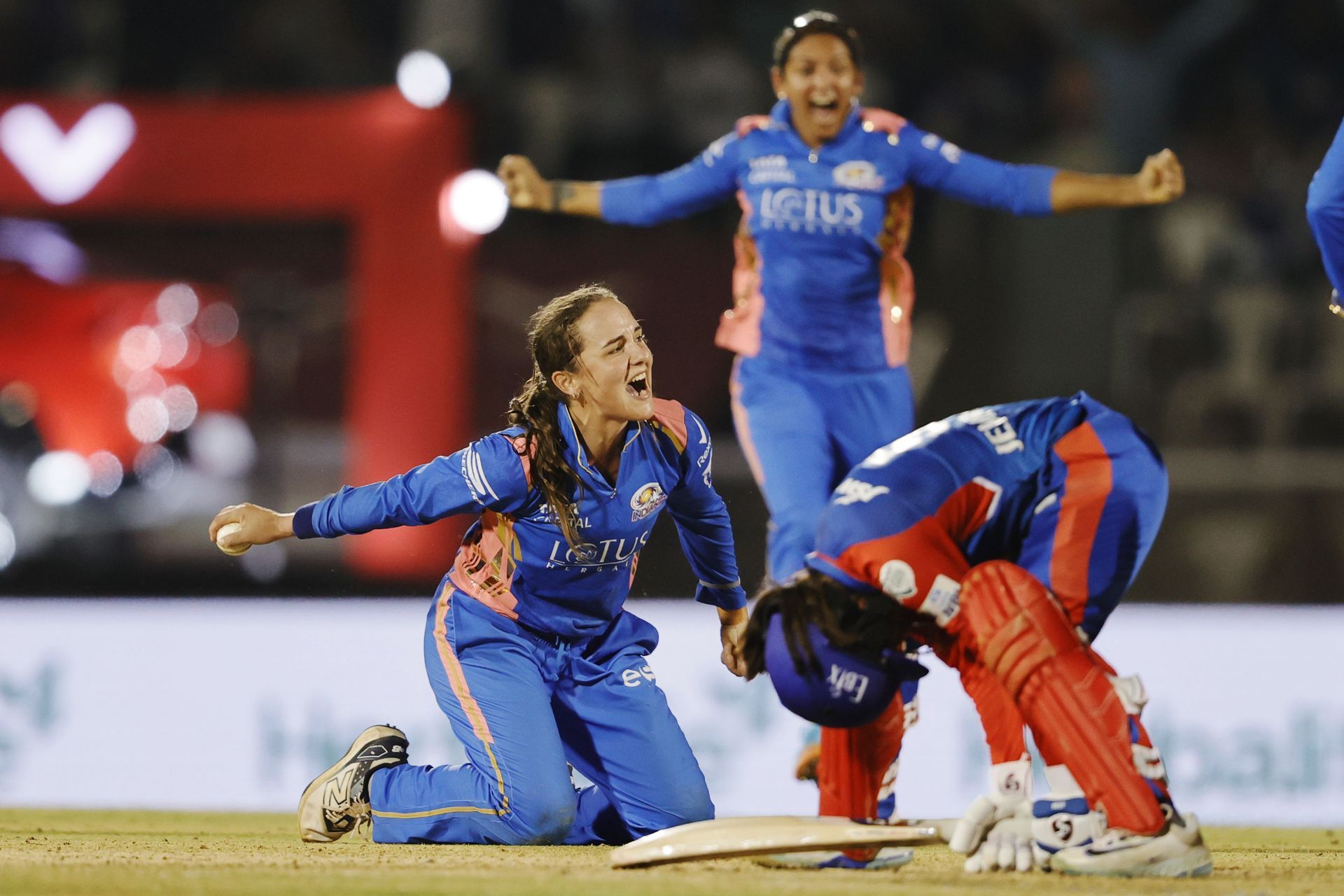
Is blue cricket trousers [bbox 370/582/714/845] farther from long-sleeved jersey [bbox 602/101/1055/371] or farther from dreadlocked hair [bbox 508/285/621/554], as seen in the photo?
long-sleeved jersey [bbox 602/101/1055/371]

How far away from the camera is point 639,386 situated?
406 centimetres

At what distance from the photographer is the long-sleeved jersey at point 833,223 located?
4977 millimetres

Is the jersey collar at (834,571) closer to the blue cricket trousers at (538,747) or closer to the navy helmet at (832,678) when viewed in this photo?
the navy helmet at (832,678)

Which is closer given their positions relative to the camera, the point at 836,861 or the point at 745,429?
the point at 836,861

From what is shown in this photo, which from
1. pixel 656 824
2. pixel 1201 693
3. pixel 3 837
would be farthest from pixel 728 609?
pixel 1201 693

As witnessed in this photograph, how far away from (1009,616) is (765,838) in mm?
689

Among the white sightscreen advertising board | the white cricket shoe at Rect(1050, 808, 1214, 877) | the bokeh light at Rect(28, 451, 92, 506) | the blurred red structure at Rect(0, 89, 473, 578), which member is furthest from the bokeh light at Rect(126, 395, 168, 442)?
the white cricket shoe at Rect(1050, 808, 1214, 877)

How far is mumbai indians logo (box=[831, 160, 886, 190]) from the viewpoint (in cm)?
497

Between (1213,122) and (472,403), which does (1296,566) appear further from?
(472,403)

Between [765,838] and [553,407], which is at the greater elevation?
[553,407]

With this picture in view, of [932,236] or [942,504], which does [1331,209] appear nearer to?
[942,504]

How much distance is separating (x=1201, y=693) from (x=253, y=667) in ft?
11.3

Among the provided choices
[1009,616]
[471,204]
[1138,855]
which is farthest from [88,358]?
[1138,855]

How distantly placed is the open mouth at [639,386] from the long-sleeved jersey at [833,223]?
3.60 ft
